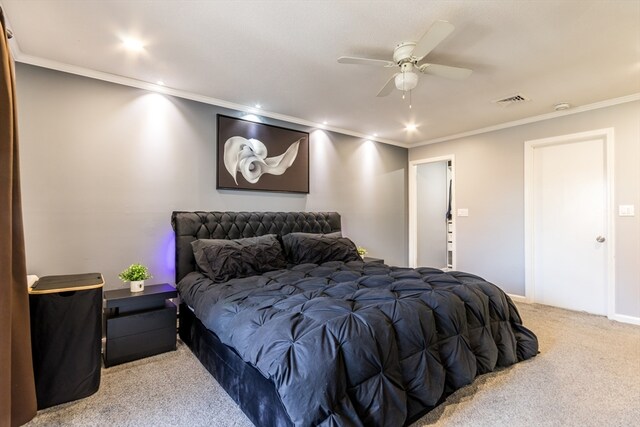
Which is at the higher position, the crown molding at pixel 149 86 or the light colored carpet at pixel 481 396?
the crown molding at pixel 149 86

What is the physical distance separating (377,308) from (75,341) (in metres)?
2.01

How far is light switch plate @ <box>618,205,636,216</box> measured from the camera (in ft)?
11.7

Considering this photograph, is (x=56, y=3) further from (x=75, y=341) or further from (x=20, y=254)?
(x=75, y=341)

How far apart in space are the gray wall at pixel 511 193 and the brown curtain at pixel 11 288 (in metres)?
5.25

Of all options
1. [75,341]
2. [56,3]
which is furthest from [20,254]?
[56,3]

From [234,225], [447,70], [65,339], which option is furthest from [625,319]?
[65,339]

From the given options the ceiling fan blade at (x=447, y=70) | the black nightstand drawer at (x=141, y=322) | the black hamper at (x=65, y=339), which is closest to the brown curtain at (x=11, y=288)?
the black hamper at (x=65, y=339)

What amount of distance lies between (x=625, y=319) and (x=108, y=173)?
589 centimetres

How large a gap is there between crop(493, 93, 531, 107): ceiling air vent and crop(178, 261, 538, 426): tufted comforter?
227 cm

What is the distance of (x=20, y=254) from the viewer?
179 centimetres

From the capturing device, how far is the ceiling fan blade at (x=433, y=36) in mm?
1876

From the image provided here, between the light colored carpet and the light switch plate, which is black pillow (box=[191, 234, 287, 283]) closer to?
the light colored carpet

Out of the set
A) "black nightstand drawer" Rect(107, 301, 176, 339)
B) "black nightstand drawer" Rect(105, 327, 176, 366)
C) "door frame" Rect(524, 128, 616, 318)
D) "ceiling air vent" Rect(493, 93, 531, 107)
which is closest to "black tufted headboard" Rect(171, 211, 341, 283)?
"black nightstand drawer" Rect(107, 301, 176, 339)

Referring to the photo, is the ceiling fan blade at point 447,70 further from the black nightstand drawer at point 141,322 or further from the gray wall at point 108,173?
the black nightstand drawer at point 141,322
